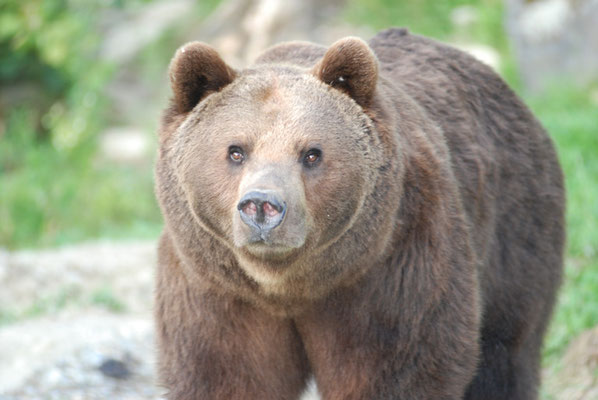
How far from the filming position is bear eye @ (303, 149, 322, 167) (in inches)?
147

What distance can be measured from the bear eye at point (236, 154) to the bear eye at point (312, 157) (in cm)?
26

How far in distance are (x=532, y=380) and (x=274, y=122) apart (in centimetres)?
239

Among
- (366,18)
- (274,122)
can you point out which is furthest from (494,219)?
(366,18)

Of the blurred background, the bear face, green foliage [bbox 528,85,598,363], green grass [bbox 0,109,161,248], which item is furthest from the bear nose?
green grass [bbox 0,109,161,248]

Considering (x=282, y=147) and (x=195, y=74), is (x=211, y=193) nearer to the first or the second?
(x=282, y=147)

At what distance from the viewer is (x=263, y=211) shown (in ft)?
11.1

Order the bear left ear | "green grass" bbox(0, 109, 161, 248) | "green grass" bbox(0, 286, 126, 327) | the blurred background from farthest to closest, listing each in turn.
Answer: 1. "green grass" bbox(0, 109, 161, 248)
2. "green grass" bbox(0, 286, 126, 327)
3. the blurred background
4. the bear left ear

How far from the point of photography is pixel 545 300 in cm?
511

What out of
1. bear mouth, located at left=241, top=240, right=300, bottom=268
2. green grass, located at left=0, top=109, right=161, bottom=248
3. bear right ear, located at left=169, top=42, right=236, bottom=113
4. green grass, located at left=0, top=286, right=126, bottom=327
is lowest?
green grass, located at left=0, top=286, right=126, bottom=327

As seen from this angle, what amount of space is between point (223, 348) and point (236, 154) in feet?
2.99

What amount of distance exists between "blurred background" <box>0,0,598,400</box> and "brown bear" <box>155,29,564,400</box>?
104 centimetres

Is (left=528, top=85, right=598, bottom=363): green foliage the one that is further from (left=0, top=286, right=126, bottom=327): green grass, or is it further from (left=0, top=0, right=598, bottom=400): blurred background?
(left=0, top=286, right=126, bottom=327): green grass

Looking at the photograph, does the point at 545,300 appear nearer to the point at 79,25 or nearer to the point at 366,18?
the point at 79,25

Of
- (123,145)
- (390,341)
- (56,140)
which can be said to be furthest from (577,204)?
(123,145)
